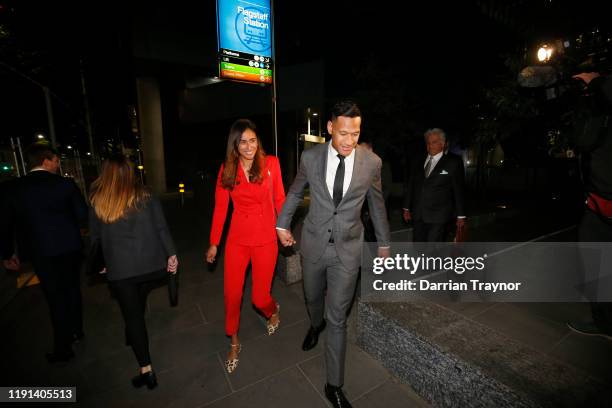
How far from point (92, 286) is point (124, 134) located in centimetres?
4863

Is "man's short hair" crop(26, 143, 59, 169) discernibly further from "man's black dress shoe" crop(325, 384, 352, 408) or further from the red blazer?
"man's black dress shoe" crop(325, 384, 352, 408)

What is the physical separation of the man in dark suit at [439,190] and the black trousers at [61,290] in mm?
4242

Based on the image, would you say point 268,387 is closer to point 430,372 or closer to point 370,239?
point 430,372

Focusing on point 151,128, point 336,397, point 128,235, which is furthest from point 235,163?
point 151,128

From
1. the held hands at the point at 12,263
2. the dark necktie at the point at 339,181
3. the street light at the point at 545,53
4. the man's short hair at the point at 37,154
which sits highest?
the street light at the point at 545,53

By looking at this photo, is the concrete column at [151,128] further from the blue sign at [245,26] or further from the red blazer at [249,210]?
the red blazer at [249,210]

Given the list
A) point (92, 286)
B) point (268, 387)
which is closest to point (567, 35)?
point (268, 387)

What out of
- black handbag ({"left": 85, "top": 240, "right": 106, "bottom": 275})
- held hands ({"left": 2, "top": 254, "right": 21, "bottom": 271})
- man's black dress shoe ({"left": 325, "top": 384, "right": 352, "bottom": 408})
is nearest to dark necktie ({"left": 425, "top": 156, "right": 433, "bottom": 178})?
man's black dress shoe ({"left": 325, "top": 384, "right": 352, "bottom": 408})

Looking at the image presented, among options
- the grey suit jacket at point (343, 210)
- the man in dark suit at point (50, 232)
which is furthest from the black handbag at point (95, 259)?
the grey suit jacket at point (343, 210)

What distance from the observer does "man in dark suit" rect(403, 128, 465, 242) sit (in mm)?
3941

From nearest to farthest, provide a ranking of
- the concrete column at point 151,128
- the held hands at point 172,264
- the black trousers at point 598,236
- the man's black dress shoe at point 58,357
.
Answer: the black trousers at point 598,236
the held hands at point 172,264
the man's black dress shoe at point 58,357
the concrete column at point 151,128

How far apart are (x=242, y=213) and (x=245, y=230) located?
17 centimetres

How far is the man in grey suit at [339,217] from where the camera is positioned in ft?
7.50

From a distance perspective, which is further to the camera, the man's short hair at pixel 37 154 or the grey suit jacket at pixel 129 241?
the man's short hair at pixel 37 154
